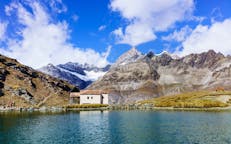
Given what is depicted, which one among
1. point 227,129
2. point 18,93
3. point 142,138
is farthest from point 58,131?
point 18,93

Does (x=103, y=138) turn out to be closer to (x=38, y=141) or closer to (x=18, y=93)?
(x=38, y=141)

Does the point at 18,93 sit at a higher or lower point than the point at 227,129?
higher

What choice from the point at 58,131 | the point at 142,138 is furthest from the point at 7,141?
the point at 142,138

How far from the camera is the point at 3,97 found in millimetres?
181875

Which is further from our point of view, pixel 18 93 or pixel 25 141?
pixel 18 93

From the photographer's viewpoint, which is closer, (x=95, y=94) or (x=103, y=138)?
(x=103, y=138)

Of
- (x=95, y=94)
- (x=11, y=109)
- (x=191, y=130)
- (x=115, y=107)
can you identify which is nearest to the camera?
(x=191, y=130)

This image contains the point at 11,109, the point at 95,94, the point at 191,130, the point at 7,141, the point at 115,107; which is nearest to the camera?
the point at 7,141

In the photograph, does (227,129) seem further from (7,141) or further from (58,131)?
(7,141)

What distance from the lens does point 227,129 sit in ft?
237

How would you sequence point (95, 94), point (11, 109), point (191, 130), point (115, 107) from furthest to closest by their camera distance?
point (95, 94), point (115, 107), point (11, 109), point (191, 130)

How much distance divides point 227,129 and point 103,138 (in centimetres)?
2994

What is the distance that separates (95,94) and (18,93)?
154 ft

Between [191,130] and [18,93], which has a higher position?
[18,93]
